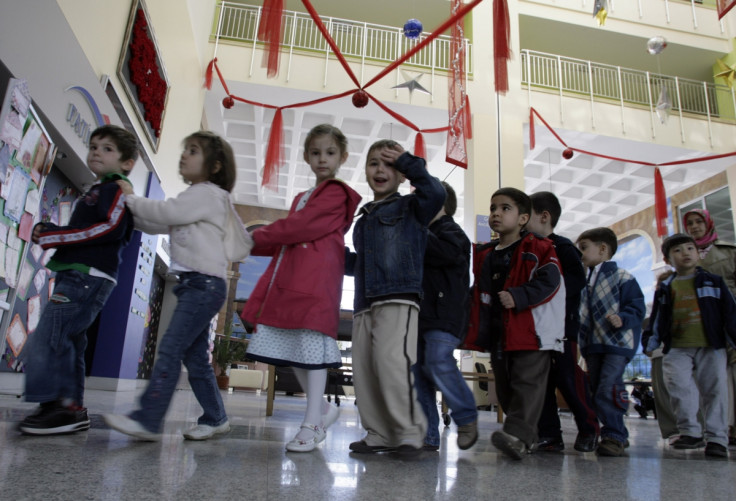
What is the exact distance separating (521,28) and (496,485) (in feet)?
35.0

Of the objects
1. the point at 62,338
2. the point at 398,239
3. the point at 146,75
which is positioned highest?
the point at 146,75

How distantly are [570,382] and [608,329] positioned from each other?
1.02ft

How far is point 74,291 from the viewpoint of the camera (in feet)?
4.91

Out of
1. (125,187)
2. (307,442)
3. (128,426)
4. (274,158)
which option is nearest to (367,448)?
(307,442)

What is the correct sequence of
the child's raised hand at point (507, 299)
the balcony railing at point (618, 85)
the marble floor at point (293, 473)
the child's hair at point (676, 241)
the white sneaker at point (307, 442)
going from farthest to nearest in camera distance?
the balcony railing at point (618, 85), the child's hair at point (676, 241), the child's raised hand at point (507, 299), the white sneaker at point (307, 442), the marble floor at point (293, 473)

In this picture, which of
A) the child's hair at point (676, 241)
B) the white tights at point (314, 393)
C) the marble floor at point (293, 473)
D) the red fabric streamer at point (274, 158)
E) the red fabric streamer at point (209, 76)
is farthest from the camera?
the red fabric streamer at point (209, 76)

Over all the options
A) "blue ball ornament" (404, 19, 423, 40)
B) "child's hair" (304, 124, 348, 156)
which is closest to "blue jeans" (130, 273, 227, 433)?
"child's hair" (304, 124, 348, 156)

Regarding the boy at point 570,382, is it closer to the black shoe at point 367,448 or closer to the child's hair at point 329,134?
the black shoe at point 367,448

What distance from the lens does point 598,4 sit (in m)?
6.46

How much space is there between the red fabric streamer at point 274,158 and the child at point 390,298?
13.9 feet

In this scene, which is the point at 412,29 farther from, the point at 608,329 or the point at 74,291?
the point at 74,291

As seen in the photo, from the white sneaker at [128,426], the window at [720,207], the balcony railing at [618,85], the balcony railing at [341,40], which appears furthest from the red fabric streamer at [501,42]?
the window at [720,207]

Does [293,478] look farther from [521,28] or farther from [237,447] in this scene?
[521,28]

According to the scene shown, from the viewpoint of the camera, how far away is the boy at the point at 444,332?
170 cm
